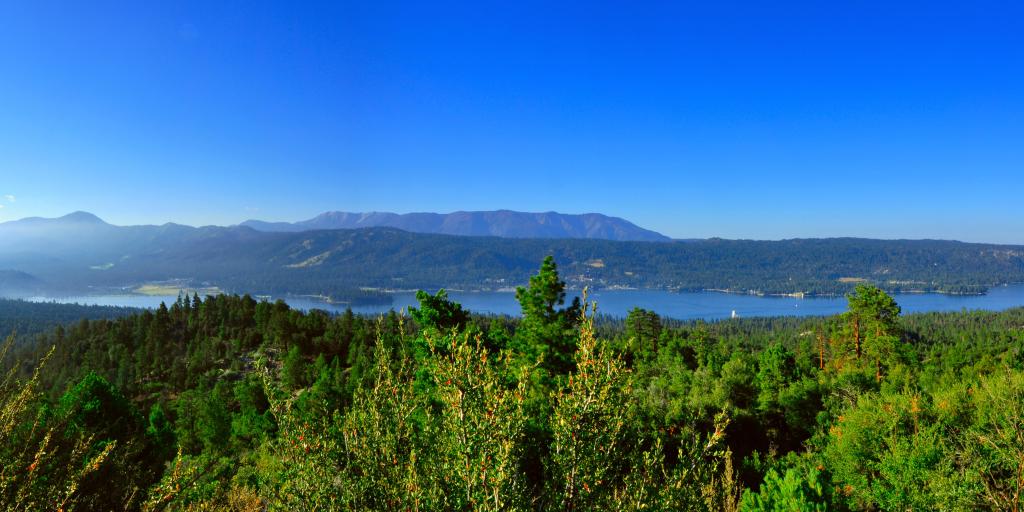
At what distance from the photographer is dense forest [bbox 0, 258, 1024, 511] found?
3934mm

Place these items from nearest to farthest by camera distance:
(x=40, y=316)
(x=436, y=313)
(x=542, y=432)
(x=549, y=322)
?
1. (x=542, y=432)
2. (x=549, y=322)
3. (x=436, y=313)
4. (x=40, y=316)

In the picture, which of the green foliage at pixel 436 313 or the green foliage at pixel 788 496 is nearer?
the green foliage at pixel 788 496

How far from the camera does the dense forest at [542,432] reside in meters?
3.93

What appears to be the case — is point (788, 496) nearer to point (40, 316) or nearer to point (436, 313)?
point (436, 313)

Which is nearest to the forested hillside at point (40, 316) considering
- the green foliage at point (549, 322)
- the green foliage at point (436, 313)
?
the green foliage at point (436, 313)

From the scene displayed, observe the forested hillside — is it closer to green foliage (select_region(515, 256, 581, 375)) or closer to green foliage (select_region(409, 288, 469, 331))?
green foliage (select_region(409, 288, 469, 331))

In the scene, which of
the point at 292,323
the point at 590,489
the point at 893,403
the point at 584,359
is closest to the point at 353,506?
the point at 590,489

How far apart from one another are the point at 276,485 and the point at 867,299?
111 feet

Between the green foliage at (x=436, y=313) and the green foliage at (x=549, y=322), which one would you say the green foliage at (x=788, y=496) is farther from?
the green foliage at (x=436, y=313)

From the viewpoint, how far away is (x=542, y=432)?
800cm

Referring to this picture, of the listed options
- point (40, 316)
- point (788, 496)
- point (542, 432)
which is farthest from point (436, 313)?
point (40, 316)

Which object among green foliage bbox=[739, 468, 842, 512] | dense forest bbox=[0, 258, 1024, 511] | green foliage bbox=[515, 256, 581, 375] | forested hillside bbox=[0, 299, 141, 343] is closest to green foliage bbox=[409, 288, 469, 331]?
dense forest bbox=[0, 258, 1024, 511]

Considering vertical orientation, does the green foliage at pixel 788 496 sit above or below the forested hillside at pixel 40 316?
above

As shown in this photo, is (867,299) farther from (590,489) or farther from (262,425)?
(262,425)
